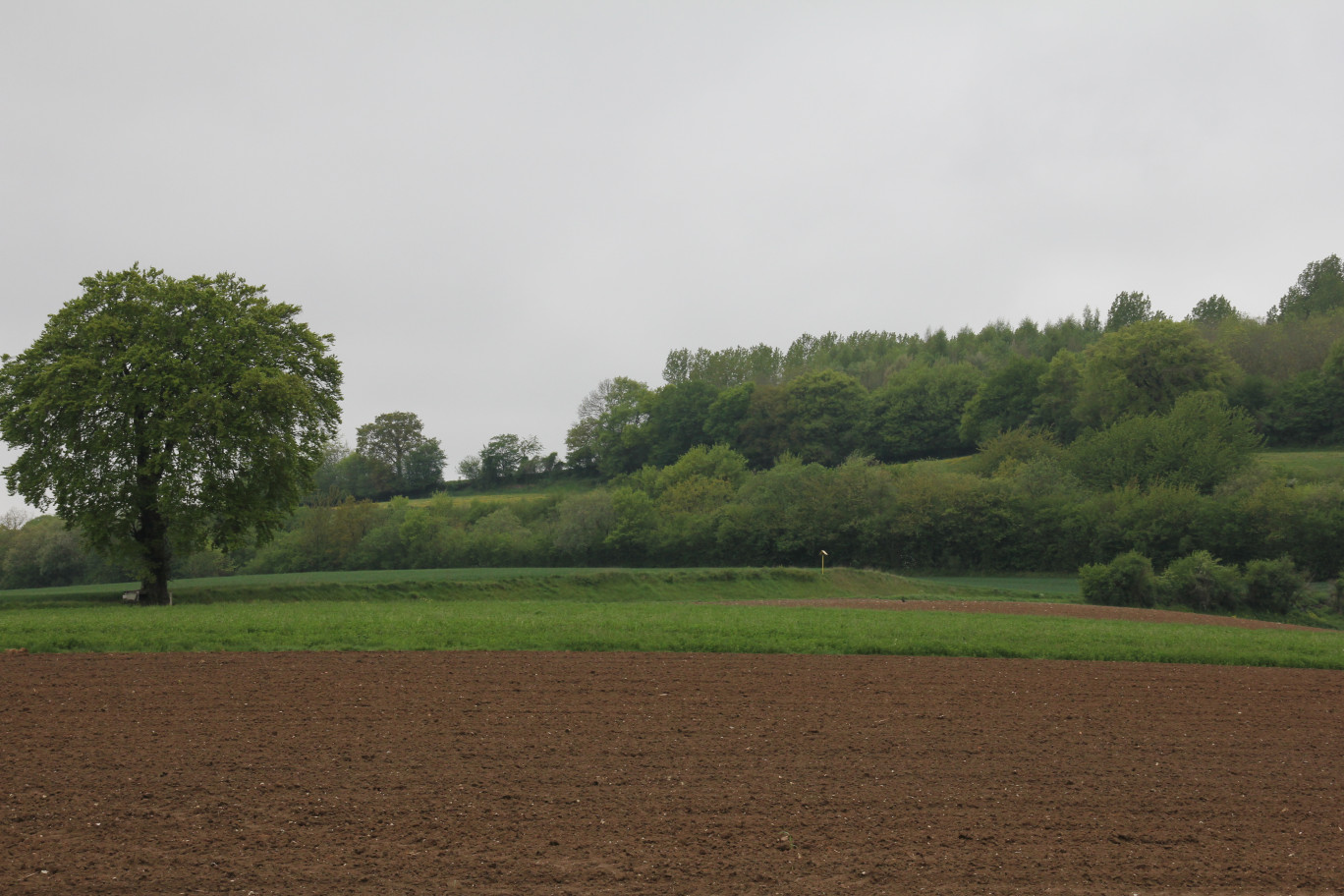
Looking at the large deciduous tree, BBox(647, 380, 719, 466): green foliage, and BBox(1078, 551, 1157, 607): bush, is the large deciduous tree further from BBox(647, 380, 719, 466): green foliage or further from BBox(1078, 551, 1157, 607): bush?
BBox(647, 380, 719, 466): green foliage

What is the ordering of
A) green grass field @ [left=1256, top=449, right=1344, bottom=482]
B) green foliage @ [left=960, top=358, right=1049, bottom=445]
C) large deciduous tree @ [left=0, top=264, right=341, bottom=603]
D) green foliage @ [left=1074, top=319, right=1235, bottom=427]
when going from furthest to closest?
green foliage @ [left=960, top=358, right=1049, bottom=445], green foliage @ [left=1074, top=319, right=1235, bottom=427], green grass field @ [left=1256, top=449, right=1344, bottom=482], large deciduous tree @ [left=0, top=264, right=341, bottom=603]

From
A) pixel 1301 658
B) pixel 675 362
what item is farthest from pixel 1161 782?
pixel 675 362

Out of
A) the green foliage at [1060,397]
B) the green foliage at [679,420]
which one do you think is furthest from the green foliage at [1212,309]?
the green foliage at [679,420]

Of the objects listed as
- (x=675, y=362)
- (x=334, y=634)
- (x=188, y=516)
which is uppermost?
(x=675, y=362)

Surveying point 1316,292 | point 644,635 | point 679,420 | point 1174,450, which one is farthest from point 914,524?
point 1316,292

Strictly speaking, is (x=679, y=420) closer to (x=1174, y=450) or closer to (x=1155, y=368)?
(x=1155, y=368)

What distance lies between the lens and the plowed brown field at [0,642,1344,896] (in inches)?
300

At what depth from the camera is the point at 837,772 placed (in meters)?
10.2

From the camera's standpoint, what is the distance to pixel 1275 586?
40125 mm

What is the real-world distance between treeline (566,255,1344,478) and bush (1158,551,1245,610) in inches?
1661

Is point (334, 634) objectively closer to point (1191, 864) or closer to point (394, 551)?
point (1191, 864)

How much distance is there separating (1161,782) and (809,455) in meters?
103

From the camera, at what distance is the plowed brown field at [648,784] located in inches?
300

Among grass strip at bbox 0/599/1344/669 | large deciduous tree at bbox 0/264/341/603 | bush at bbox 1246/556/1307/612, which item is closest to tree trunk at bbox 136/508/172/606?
large deciduous tree at bbox 0/264/341/603
